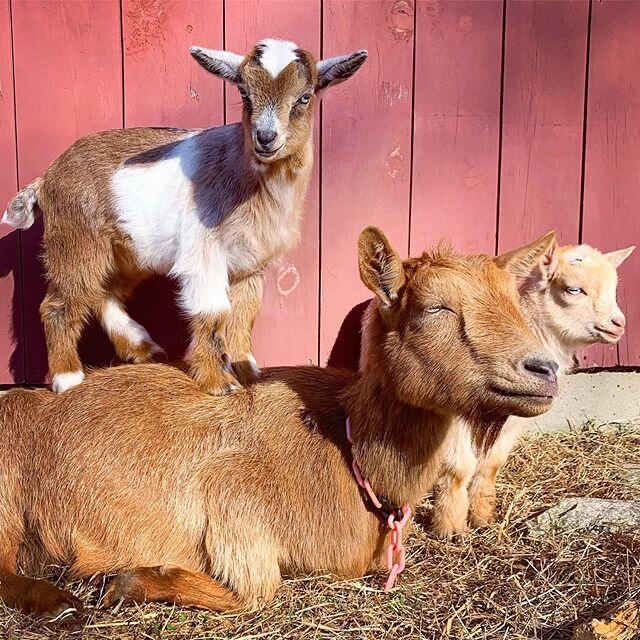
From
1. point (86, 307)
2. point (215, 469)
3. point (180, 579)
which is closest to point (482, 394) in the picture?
point (215, 469)

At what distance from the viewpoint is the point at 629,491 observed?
12.9ft

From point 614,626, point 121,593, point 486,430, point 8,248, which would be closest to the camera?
point 614,626

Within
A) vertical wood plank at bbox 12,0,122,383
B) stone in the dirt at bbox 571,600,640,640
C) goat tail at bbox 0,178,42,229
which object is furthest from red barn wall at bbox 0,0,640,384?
stone in the dirt at bbox 571,600,640,640

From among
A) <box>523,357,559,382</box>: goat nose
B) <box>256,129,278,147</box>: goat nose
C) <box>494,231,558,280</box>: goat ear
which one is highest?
<box>256,129,278,147</box>: goat nose

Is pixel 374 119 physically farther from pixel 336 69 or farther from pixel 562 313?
pixel 562 313

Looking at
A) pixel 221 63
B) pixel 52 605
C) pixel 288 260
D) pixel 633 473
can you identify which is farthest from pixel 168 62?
pixel 633 473

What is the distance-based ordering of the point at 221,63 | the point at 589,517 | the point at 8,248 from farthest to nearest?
the point at 8,248 < the point at 589,517 < the point at 221,63

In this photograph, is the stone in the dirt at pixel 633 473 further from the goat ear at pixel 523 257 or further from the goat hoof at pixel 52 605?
the goat hoof at pixel 52 605

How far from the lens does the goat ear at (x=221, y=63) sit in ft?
10.8

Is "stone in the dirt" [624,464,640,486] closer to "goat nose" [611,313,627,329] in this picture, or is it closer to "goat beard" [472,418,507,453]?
"goat nose" [611,313,627,329]

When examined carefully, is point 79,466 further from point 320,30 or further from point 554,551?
point 320,30

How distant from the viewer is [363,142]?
4.18m

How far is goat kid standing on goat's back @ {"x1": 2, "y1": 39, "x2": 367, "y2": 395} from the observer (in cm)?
327

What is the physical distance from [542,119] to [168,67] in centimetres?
184
